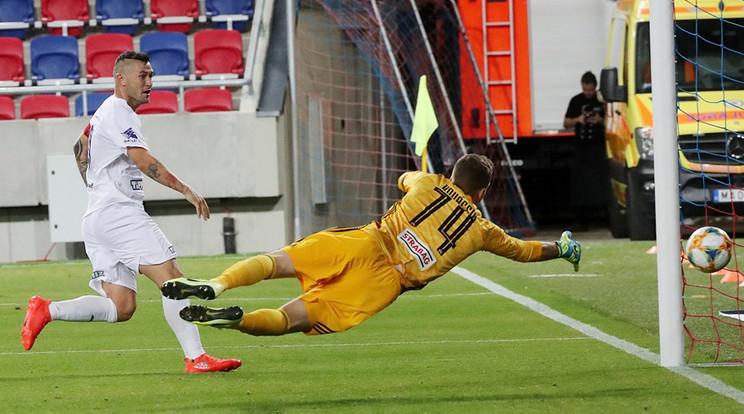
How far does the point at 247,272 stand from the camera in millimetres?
6141

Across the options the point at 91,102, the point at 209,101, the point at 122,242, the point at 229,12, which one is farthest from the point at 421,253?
the point at 229,12

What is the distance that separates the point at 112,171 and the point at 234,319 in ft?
6.60

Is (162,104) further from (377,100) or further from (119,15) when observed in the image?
(377,100)

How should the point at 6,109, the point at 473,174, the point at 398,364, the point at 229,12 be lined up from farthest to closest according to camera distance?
the point at 229,12 < the point at 6,109 < the point at 398,364 < the point at 473,174

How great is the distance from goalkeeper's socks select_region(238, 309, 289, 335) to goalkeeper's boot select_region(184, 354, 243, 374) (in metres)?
1.27

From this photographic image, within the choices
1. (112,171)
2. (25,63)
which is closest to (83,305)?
(112,171)

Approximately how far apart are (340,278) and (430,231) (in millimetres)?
526

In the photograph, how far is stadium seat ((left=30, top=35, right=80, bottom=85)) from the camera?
19.0 meters

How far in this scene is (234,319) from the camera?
19.0ft

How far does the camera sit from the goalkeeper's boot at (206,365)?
294 inches

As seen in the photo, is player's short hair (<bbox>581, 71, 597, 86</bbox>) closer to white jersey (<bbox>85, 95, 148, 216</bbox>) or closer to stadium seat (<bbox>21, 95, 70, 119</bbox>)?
stadium seat (<bbox>21, 95, 70, 119</bbox>)

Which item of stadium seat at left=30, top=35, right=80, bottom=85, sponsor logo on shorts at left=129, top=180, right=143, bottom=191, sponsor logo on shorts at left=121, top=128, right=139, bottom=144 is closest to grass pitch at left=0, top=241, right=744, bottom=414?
sponsor logo on shorts at left=129, top=180, right=143, bottom=191

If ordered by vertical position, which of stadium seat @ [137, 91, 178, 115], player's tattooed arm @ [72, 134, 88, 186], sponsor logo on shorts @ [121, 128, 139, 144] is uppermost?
stadium seat @ [137, 91, 178, 115]

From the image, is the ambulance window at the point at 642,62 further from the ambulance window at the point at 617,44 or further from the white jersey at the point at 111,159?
the white jersey at the point at 111,159
